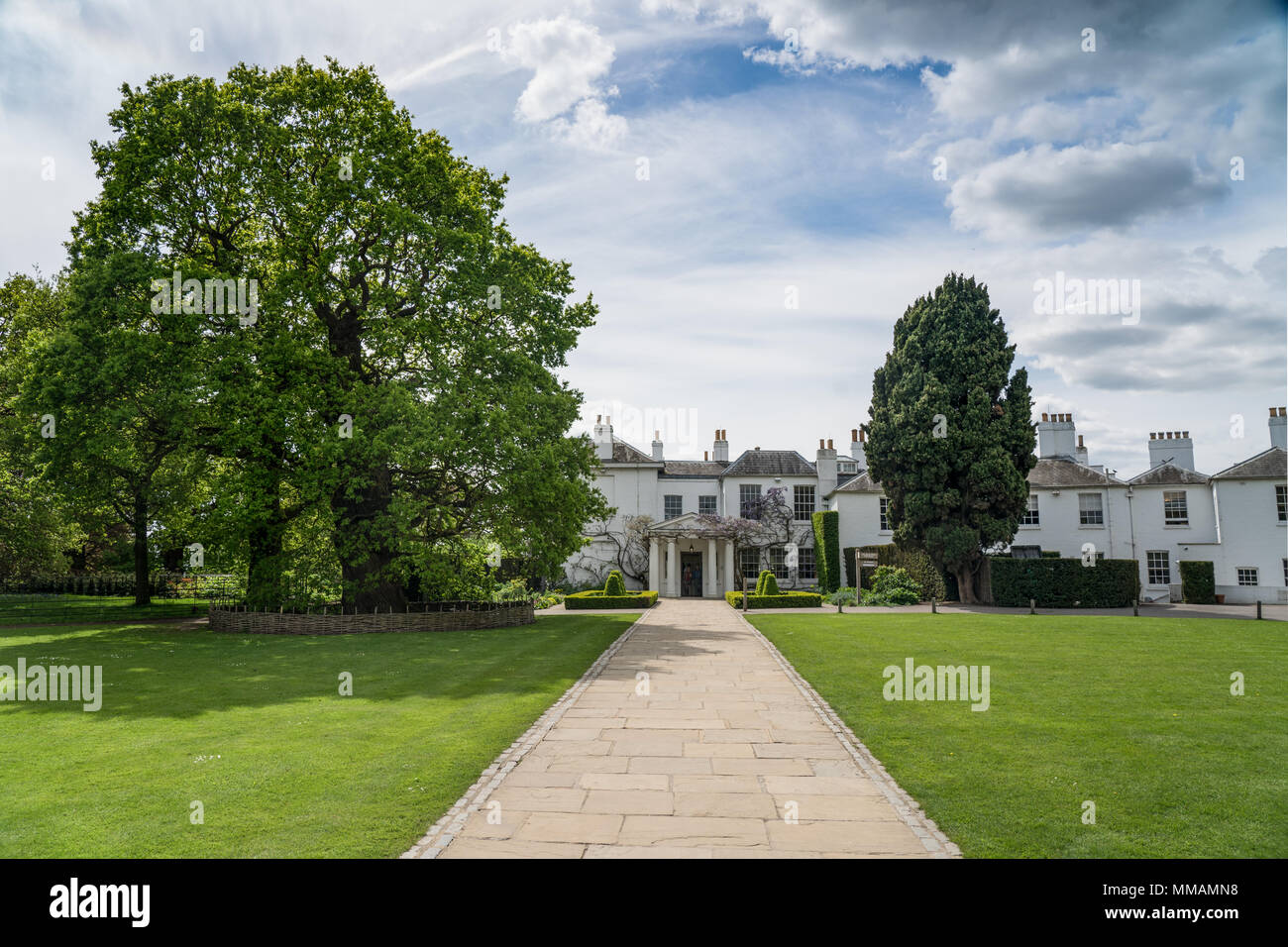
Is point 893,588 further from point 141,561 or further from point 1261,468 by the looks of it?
point 141,561

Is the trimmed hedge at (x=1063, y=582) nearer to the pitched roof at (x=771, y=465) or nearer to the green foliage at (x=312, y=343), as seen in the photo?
the pitched roof at (x=771, y=465)

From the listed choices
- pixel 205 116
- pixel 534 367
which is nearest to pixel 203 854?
pixel 534 367

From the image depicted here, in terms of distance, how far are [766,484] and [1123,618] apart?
66.9 ft

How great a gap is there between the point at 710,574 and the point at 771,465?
808 centimetres

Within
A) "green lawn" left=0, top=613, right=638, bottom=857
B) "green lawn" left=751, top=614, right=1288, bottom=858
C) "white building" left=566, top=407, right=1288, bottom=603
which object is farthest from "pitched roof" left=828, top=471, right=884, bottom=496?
"green lawn" left=0, top=613, right=638, bottom=857

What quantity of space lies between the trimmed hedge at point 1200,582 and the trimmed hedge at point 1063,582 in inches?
230

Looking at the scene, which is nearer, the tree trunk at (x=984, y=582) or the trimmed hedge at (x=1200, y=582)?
the tree trunk at (x=984, y=582)

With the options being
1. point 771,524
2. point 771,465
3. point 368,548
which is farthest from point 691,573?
point 368,548

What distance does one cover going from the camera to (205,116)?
71.0ft

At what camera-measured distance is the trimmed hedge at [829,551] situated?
131ft

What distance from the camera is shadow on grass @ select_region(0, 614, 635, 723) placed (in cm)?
1142

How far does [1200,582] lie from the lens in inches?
1412

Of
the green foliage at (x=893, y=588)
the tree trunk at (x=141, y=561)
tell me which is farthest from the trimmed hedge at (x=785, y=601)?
the tree trunk at (x=141, y=561)

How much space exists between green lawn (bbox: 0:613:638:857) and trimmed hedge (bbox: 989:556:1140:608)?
23.9 m
